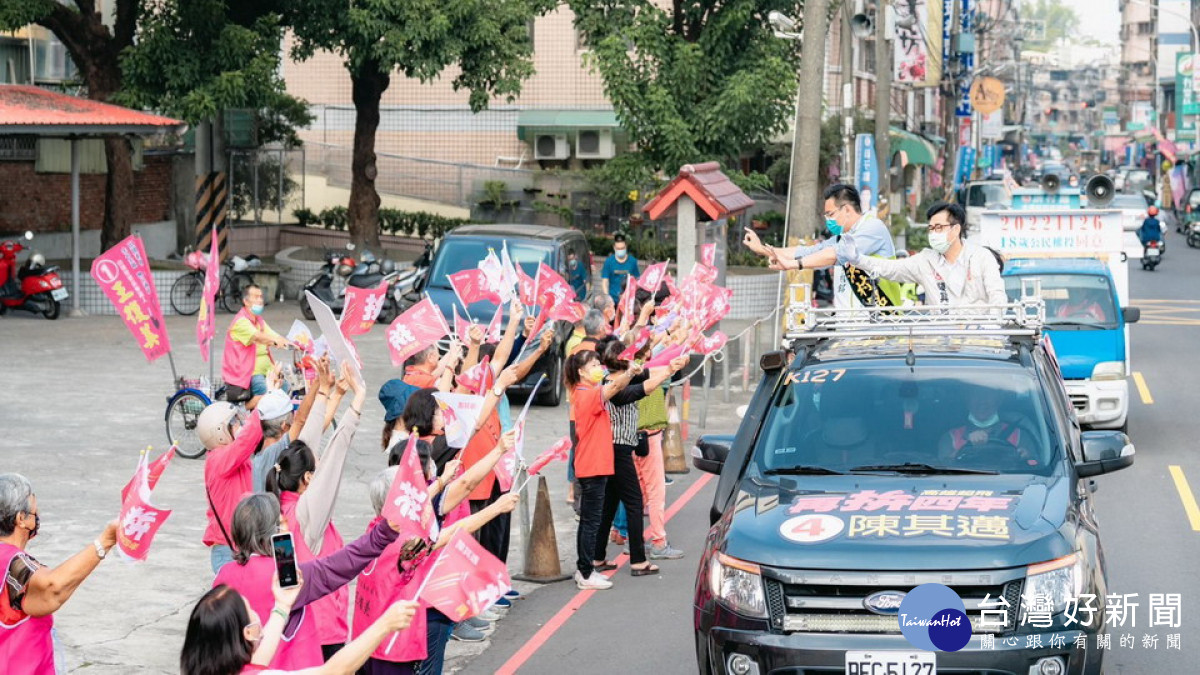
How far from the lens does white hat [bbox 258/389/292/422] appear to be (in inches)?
326

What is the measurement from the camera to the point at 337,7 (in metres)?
27.0

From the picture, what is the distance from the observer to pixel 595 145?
3959 centimetres

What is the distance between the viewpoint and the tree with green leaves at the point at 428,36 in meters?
26.6

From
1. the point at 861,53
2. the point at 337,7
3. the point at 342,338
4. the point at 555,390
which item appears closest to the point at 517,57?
the point at 337,7

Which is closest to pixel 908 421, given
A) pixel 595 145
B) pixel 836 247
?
pixel 836 247

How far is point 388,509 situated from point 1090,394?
11.9m

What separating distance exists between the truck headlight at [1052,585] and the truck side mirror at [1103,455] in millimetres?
1089

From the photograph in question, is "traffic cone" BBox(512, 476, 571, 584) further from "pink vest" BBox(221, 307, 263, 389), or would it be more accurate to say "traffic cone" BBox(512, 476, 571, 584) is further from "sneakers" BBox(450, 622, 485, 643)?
"pink vest" BBox(221, 307, 263, 389)

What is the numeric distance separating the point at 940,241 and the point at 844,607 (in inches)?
176

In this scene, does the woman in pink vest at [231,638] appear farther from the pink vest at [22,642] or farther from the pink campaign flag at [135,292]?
the pink campaign flag at [135,292]

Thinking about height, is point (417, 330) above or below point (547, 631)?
above

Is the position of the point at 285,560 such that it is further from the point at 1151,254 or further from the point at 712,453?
the point at 1151,254

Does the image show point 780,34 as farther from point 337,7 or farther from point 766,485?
point 766,485

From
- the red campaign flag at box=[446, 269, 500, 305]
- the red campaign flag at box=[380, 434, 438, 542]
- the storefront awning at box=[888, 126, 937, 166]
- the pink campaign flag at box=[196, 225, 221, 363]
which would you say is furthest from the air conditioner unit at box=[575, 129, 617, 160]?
the red campaign flag at box=[380, 434, 438, 542]
